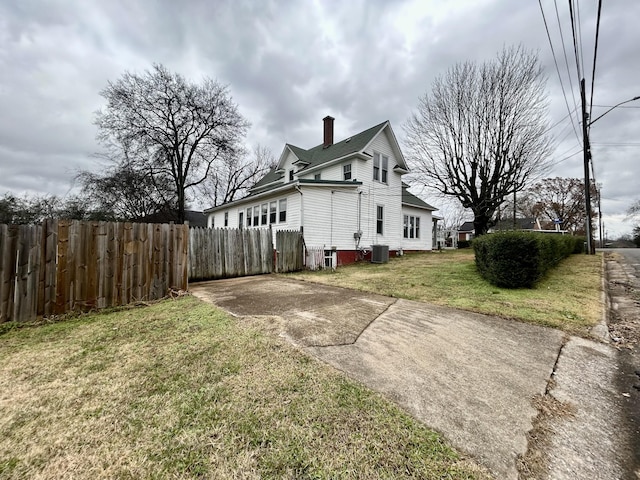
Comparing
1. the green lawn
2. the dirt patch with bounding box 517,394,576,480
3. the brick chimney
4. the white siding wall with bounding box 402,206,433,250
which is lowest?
the dirt patch with bounding box 517,394,576,480

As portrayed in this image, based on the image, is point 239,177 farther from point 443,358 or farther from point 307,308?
point 443,358

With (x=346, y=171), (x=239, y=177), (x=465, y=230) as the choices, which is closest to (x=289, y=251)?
(x=346, y=171)

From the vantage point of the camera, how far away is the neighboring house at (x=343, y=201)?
13.2m

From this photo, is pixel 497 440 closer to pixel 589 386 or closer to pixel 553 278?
pixel 589 386

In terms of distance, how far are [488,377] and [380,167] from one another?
14.7 m

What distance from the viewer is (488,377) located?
105 inches

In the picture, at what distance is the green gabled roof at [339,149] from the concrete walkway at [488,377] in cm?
1213

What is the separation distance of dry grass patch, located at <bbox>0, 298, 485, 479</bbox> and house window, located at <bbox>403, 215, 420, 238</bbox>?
17337 mm

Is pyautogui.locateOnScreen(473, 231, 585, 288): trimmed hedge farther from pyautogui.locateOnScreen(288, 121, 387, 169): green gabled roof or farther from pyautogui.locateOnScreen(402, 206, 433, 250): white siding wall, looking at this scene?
pyautogui.locateOnScreen(402, 206, 433, 250): white siding wall

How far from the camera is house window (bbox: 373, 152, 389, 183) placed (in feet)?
51.7

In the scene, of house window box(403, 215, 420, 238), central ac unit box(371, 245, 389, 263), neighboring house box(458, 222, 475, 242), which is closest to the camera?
central ac unit box(371, 245, 389, 263)

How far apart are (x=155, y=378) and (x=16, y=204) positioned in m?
24.1

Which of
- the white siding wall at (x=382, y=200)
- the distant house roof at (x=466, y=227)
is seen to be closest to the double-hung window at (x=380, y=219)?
the white siding wall at (x=382, y=200)

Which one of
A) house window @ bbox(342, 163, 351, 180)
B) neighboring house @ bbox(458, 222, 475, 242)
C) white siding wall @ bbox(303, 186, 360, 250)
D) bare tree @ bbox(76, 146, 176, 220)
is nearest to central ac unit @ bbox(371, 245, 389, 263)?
white siding wall @ bbox(303, 186, 360, 250)
